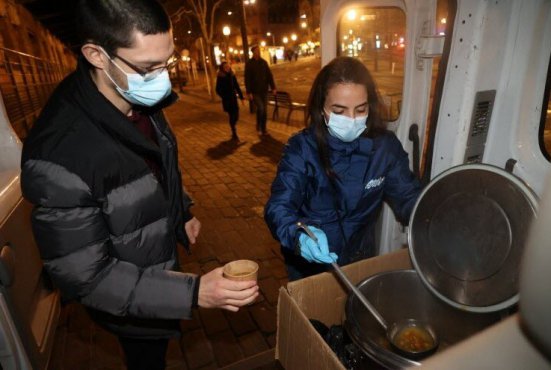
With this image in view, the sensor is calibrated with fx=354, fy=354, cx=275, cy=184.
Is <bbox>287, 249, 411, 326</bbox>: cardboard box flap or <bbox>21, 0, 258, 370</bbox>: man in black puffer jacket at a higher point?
<bbox>21, 0, 258, 370</bbox>: man in black puffer jacket

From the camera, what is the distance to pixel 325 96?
2.10 metres

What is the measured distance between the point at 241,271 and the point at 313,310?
1.81ft

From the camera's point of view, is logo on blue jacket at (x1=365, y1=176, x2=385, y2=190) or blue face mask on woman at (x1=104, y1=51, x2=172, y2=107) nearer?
blue face mask on woman at (x1=104, y1=51, x2=172, y2=107)

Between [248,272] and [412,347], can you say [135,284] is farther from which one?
[412,347]

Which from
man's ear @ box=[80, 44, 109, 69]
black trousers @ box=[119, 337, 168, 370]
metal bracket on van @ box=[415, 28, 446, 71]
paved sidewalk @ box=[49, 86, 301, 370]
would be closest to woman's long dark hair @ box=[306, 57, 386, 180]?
metal bracket on van @ box=[415, 28, 446, 71]

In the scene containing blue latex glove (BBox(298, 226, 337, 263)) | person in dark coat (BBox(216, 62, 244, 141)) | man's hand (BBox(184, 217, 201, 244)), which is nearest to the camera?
blue latex glove (BBox(298, 226, 337, 263))

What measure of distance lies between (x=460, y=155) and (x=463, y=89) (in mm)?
358

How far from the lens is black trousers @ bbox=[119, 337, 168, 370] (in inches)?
74.7

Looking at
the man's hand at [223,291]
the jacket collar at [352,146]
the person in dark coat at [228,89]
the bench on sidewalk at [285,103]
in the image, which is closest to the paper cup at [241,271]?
the man's hand at [223,291]

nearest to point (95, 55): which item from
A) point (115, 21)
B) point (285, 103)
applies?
point (115, 21)

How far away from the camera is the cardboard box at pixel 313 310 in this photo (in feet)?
4.36

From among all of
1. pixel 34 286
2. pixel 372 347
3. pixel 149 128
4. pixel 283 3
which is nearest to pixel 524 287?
pixel 372 347

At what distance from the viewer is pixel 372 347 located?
1337 mm

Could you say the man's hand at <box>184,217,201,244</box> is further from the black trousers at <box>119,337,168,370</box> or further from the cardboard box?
the cardboard box
